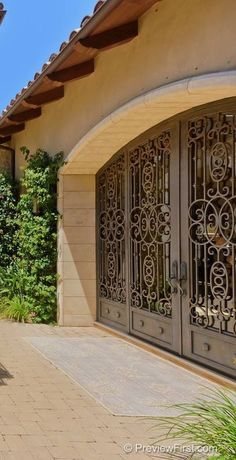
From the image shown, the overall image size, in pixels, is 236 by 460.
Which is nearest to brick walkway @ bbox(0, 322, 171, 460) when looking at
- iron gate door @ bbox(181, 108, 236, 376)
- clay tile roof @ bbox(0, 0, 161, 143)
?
iron gate door @ bbox(181, 108, 236, 376)

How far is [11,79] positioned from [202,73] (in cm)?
1263

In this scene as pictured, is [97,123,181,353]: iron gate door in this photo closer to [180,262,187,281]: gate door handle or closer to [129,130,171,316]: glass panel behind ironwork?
[129,130,171,316]: glass panel behind ironwork

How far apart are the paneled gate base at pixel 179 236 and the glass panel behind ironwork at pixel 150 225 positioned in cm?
1

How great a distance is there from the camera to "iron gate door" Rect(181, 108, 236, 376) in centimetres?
588

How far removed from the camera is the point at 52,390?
5598 mm

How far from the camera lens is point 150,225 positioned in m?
7.61

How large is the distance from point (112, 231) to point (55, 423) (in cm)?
460

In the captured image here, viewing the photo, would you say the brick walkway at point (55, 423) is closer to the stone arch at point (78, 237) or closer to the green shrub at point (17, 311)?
the stone arch at point (78, 237)

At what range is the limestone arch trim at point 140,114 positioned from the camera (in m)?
5.39

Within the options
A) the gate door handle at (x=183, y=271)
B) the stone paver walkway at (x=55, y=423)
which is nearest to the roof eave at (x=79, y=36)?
the gate door handle at (x=183, y=271)

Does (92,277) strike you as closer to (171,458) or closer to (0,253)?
(0,253)

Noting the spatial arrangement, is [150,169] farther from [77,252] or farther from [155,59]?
[77,252]

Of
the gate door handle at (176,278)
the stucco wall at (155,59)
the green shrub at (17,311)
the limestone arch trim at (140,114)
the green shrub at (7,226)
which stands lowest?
the green shrub at (17,311)

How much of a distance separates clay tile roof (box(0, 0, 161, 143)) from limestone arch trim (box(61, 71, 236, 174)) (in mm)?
768
